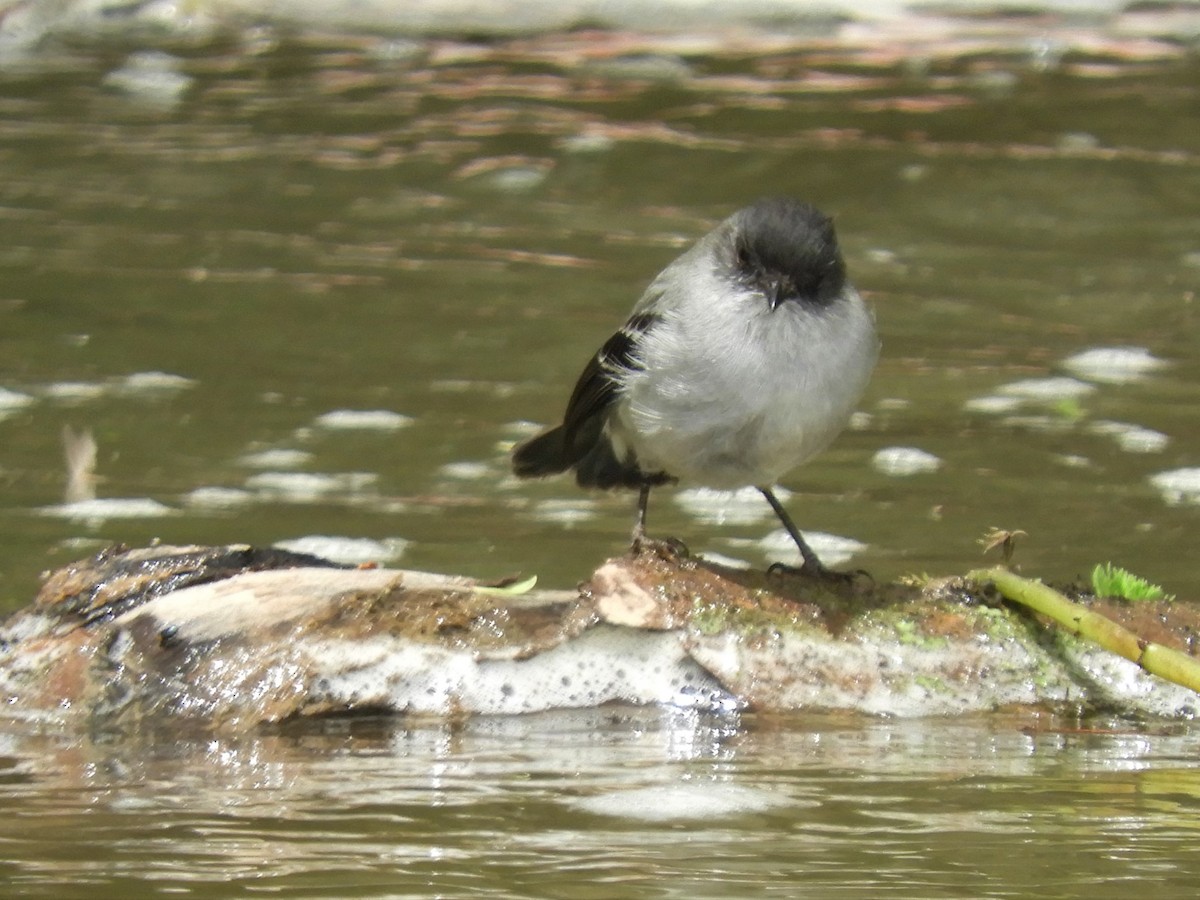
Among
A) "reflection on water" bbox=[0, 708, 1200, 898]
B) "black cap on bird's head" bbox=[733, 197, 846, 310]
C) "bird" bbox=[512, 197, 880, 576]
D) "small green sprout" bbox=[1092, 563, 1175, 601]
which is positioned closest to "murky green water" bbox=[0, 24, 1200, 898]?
"reflection on water" bbox=[0, 708, 1200, 898]

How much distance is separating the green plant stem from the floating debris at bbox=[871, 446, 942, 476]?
2.62m

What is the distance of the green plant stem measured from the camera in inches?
175

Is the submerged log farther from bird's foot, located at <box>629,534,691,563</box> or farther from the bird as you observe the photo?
the bird

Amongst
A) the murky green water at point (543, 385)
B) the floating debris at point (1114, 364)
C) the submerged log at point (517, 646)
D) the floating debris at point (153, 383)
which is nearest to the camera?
the murky green water at point (543, 385)

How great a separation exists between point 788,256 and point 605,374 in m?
0.64

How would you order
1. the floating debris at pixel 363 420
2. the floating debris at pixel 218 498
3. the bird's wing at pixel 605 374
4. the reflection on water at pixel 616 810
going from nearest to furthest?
the reflection on water at pixel 616 810 → the bird's wing at pixel 605 374 → the floating debris at pixel 218 498 → the floating debris at pixel 363 420

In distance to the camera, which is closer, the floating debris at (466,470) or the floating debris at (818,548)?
the floating debris at (818,548)

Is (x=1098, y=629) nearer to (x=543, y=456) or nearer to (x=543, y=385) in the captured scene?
(x=543, y=456)

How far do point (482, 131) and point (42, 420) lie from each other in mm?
5416

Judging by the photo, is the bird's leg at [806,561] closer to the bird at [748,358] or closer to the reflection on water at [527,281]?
the bird at [748,358]

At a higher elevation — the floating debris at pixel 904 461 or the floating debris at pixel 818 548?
the floating debris at pixel 904 461

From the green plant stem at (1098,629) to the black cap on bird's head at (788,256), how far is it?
86 cm

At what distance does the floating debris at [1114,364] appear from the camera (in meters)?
8.55

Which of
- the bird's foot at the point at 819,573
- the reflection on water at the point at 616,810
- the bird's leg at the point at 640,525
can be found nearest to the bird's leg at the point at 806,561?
the bird's foot at the point at 819,573
